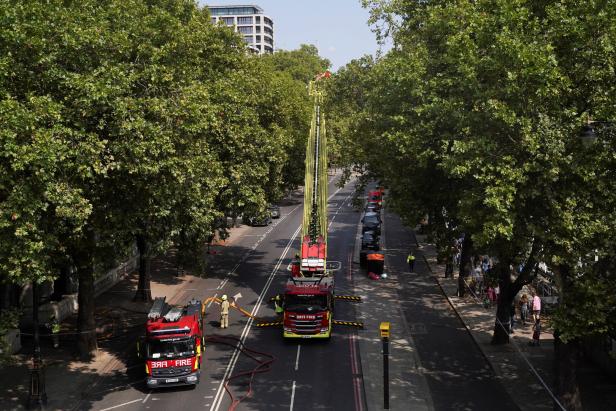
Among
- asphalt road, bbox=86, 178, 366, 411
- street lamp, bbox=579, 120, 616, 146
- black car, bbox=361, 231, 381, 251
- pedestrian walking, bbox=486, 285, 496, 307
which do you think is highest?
street lamp, bbox=579, 120, 616, 146

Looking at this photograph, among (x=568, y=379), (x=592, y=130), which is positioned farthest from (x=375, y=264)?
(x=592, y=130)

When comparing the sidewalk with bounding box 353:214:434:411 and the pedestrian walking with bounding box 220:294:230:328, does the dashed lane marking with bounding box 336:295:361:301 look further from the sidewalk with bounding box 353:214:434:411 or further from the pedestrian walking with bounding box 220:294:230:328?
the pedestrian walking with bounding box 220:294:230:328

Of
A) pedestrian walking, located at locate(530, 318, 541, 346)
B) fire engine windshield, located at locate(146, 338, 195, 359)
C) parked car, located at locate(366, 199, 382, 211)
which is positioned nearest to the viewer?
fire engine windshield, located at locate(146, 338, 195, 359)

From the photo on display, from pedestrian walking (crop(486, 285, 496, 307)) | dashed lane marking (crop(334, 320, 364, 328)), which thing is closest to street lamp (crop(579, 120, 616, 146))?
dashed lane marking (crop(334, 320, 364, 328))

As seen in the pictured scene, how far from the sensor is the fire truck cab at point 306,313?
30422 mm

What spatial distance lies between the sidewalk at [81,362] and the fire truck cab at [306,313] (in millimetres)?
7442

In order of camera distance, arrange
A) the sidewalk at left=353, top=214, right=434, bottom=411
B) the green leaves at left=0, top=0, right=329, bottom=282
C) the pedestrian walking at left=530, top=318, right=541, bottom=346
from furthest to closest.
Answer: the pedestrian walking at left=530, top=318, right=541, bottom=346 < the sidewalk at left=353, top=214, right=434, bottom=411 < the green leaves at left=0, top=0, right=329, bottom=282

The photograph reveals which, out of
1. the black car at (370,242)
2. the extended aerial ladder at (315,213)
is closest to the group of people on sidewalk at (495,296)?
the black car at (370,242)

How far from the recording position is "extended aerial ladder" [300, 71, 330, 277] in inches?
1357

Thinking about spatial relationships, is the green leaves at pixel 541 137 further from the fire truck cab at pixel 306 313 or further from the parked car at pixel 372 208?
the parked car at pixel 372 208

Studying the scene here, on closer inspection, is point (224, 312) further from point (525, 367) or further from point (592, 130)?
point (592, 130)

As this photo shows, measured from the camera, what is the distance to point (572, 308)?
18531 millimetres

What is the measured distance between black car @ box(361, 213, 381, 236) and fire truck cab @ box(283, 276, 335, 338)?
24.4 metres

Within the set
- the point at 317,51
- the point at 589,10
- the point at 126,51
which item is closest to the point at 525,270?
the point at 589,10
